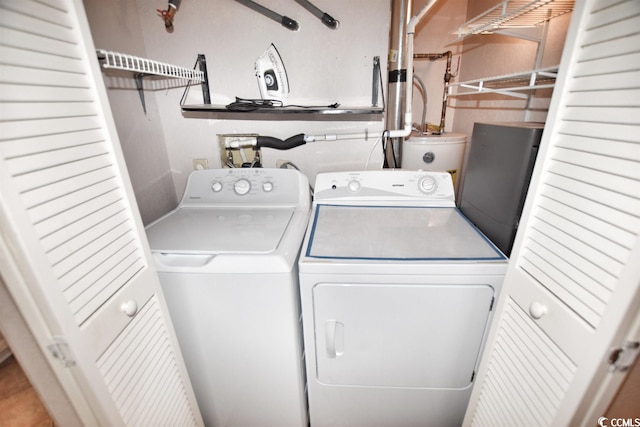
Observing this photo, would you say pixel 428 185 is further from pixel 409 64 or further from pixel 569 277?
pixel 569 277

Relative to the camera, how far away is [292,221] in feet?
4.45

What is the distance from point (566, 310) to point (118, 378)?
3.97 feet

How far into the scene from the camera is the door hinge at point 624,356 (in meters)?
0.58

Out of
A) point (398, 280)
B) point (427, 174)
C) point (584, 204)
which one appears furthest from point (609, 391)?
point (427, 174)

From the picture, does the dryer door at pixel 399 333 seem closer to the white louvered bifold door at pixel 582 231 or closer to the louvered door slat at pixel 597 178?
the white louvered bifold door at pixel 582 231


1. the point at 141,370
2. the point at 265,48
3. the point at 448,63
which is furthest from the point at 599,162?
the point at 448,63

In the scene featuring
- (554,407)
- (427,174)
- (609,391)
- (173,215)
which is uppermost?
(427,174)

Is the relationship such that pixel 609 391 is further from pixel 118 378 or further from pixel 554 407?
pixel 118 378

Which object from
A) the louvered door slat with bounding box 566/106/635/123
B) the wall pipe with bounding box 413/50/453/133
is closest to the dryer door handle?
the louvered door slat with bounding box 566/106/635/123

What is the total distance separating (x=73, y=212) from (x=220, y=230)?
639 millimetres

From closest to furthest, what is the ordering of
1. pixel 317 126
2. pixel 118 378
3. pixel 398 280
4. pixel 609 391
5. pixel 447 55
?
pixel 609 391 → pixel 118 378 → pixel 398 280 → pixel 317 126 → pixel 447 55

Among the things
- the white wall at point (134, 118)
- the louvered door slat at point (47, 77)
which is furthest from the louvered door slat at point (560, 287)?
the white wall at point (134, 118)

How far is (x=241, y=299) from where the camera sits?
3.56ft

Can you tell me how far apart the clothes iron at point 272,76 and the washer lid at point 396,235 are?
75 centimetres
